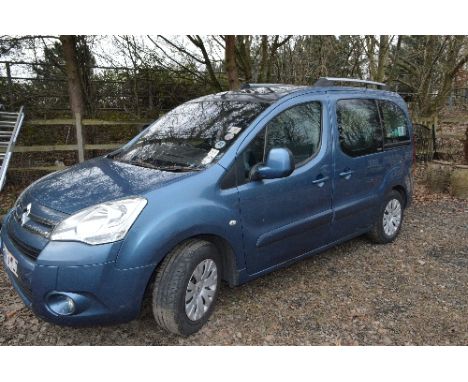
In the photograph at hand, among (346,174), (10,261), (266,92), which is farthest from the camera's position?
(346,174)

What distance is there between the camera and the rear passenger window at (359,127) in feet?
12.3

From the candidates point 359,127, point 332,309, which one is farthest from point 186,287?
point 359,127

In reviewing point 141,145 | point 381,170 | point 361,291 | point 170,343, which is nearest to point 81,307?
point 170,343

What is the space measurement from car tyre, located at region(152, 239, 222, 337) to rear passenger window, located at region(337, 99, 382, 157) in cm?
176

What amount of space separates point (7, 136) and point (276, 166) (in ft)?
A: 16.1

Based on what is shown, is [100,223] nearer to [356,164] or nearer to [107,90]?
[356,164]

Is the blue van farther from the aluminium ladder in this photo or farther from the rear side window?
the aluminium ladder

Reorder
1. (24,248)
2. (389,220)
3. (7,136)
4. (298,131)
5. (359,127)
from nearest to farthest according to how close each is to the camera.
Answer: (24,248) → (298,131) → (359,127) → (389,220) → (7,136)

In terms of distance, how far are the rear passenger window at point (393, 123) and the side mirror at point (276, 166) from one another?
1931 millimetres

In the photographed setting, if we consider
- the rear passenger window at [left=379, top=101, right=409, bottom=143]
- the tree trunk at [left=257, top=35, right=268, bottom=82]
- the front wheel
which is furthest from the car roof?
the tree trunk at [left=257, top=35, right=268, bottom=82]

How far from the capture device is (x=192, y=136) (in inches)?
126

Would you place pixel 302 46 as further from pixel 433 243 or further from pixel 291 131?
pixel 291 131

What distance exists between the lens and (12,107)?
7.39 meters

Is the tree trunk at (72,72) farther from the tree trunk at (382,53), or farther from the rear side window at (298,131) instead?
the tree trunk at (382,53)
